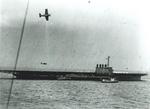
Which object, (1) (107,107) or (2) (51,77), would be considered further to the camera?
(2) (51,77)

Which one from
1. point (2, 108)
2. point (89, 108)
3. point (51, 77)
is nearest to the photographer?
point (2, 108)

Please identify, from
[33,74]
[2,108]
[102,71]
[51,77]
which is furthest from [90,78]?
[2,108]

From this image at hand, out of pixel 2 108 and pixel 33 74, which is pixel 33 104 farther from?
pixel 33 74

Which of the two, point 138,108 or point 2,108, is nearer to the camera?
point 2,108

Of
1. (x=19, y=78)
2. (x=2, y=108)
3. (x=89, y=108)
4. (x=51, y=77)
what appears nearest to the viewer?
(x=2, y=108)

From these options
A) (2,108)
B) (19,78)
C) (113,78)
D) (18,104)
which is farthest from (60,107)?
(113,78)

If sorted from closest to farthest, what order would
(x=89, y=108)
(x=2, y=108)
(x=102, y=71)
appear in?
(x=2, y=108), (x=89, y=108), (x=102, y=71)

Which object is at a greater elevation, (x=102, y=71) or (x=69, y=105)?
(x=102, y=71)

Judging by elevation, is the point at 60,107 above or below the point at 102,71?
below

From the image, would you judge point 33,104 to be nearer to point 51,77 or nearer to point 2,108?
point 2,108
